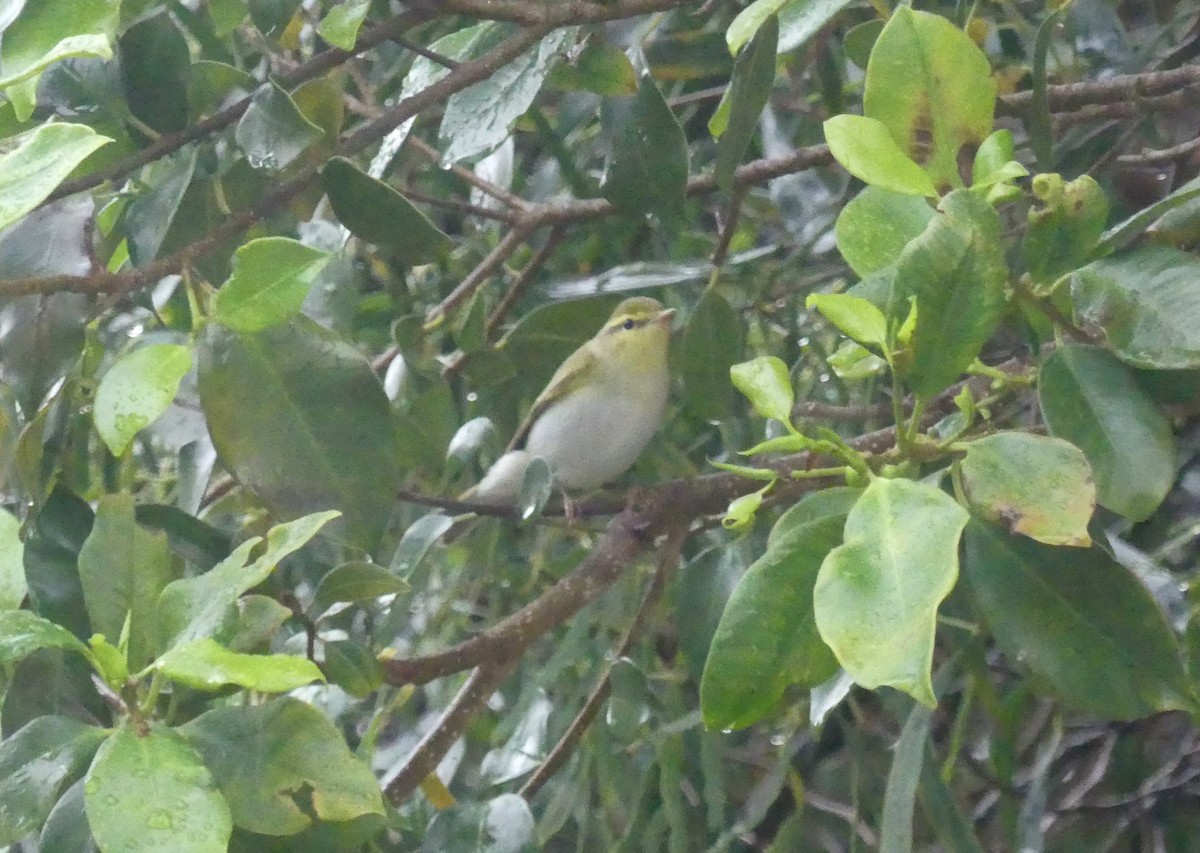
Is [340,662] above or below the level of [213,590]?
below

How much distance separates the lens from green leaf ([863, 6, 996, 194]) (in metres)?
0.74

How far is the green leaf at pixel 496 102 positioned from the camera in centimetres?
108

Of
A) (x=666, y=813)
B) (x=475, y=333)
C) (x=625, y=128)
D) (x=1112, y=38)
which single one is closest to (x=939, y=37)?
(x=625, y=128)

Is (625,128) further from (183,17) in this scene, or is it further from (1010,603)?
(1010,603)

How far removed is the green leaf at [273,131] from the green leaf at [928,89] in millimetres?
400

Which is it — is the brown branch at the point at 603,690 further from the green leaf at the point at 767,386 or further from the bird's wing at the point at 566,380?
the bird's wing at the point at 566,380

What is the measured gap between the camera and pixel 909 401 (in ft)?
5.27

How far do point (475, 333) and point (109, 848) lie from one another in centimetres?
84

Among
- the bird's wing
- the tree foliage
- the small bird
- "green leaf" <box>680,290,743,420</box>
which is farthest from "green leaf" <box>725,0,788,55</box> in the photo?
the bird's wing

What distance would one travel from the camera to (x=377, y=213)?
3.26 feet

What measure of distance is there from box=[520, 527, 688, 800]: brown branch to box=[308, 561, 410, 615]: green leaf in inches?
15.4

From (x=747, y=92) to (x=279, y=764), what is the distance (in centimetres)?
57

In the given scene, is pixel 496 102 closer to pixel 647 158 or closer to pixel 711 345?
pixel 647 158

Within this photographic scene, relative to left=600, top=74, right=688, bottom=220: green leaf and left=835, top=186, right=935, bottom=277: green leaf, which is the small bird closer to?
left=600, top=74, right=688, bottom=220: green leaf
